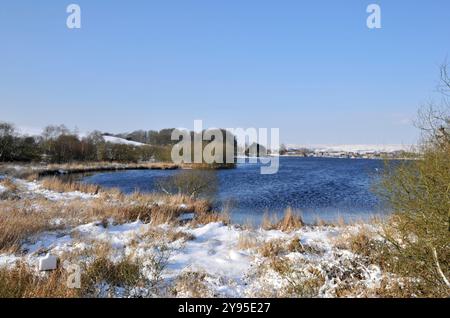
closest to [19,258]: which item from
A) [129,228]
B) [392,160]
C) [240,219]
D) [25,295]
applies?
[25,295]

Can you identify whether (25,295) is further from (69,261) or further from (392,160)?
(392,160)

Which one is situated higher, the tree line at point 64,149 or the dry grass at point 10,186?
the tree line at point 64,149

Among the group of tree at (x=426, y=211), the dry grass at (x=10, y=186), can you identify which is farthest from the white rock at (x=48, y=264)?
the dry grass at (x=10, y=186)

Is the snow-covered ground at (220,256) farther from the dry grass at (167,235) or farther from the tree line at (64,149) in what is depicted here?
the tree line at (64,149)

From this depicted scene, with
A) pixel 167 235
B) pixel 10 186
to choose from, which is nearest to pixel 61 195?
pixel 10 186

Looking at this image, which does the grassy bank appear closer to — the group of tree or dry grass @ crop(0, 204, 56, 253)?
dry grass @ crop(0, 204, 56, 253)

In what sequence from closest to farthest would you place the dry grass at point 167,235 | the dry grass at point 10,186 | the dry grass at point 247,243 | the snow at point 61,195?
1. the dry grass at point 247,243
2. the dry grass at point 167,235
3. the snow at point 61,195
4. the dry grass at point 10,186

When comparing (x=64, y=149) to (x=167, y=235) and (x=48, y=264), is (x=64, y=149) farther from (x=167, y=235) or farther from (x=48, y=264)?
(x=48, y=264)

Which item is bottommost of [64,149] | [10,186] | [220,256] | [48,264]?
[220,256]

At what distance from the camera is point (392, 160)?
5.87 meters

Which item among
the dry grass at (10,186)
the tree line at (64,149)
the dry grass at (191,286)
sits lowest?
the dry grass at (191,286)

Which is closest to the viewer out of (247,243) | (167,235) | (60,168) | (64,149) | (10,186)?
(247,243)
